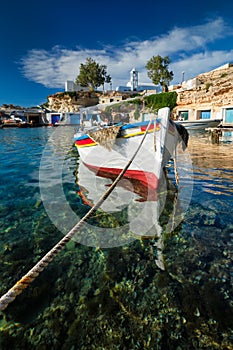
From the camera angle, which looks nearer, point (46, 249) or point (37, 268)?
point (37, 268)

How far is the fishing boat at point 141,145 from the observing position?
5.11 meters

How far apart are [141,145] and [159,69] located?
6202 cm

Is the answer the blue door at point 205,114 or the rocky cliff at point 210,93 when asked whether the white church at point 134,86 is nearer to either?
the rocky cliff at point 210,93

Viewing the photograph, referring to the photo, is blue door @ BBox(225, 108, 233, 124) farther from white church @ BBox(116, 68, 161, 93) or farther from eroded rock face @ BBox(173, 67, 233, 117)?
white church @ BBox(116, 68, 161, 93)

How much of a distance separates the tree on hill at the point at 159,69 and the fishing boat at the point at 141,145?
57143 mm

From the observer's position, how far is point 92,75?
71250mm

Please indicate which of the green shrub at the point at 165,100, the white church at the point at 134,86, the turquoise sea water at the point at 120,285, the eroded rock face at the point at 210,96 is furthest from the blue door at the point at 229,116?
the white church at the point at 134,86

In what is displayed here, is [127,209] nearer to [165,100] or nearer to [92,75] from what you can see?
[165,100]

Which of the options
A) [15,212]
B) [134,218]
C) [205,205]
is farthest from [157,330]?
[15,212]

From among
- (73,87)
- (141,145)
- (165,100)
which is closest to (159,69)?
(165,100)

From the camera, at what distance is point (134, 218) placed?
14.1ft

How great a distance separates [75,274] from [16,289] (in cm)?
128

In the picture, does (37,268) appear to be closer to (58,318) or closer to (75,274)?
(58,318)

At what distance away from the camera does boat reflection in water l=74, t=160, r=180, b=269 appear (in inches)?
142
